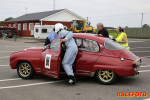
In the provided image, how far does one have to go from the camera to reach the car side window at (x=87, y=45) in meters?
6.96

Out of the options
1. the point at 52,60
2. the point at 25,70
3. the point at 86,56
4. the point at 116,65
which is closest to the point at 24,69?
the point at 25,70

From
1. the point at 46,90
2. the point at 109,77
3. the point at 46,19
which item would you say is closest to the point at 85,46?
the point at 109,77

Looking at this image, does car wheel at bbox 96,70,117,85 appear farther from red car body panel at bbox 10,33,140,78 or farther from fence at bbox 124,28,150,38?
fence at bbox 124,28,150,38

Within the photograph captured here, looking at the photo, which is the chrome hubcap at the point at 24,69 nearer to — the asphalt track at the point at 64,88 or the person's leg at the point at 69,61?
the asphalt track at the point at 64,88

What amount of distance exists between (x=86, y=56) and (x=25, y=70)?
2.21 meters

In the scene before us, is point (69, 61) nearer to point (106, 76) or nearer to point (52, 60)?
point (52, 60)

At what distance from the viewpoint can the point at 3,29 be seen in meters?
39.3

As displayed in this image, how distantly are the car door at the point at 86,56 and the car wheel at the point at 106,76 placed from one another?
355 mm

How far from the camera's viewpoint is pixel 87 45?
7059 mm

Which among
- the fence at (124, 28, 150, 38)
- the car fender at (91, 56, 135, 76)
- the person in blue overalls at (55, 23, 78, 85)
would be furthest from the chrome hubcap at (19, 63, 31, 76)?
the fence at (124, 28, 150, 38)

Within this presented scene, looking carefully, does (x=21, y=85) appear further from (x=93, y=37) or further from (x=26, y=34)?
Answer: (x=26, y=34)

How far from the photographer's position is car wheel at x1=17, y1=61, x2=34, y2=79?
7.39 metres

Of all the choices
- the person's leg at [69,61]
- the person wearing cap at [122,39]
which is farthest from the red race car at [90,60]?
the person wearing cap at [122,39]

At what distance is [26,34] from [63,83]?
36.9 meters
